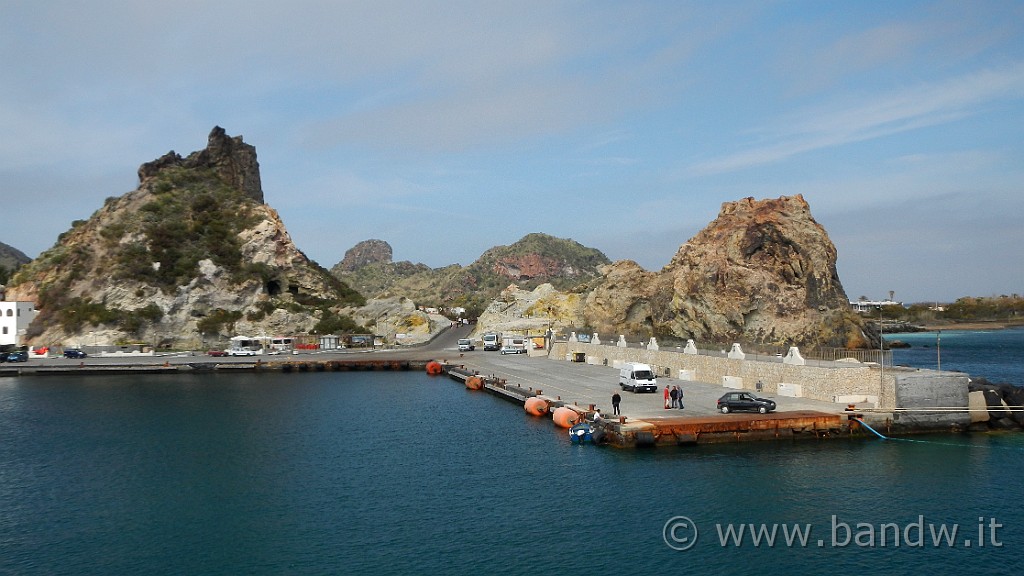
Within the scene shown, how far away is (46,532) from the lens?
26906 millimetres

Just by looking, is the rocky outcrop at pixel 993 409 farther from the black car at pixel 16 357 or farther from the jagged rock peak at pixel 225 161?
the jagged rock peak at pixel 225 161

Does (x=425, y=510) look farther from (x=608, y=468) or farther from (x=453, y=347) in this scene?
(x=453, y=347)

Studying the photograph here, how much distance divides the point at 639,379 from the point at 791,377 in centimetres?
1091

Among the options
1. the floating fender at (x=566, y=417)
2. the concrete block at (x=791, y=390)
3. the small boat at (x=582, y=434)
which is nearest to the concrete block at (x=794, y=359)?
the concrete block at (x=791, y=390)

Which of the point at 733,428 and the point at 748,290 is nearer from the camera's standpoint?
the point at 733,428

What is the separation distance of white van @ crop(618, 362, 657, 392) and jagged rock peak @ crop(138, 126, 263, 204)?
129 meters

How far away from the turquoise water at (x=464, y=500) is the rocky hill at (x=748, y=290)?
49260mm

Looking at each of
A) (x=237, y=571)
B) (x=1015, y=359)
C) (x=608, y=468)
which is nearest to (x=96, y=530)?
(x=237, y=571)

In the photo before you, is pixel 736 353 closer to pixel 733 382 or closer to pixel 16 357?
pixel 733 382

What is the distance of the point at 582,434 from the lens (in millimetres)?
39875

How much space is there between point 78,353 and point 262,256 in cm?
3773

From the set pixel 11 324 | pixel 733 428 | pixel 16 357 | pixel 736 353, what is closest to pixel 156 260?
pixel 11 324

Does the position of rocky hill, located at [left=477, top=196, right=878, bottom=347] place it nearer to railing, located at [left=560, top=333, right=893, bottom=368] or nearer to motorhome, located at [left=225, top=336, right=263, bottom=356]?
railing, located at [left=560, top=333, right=893, bottom=368]

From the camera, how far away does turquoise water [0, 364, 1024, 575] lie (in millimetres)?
23766
